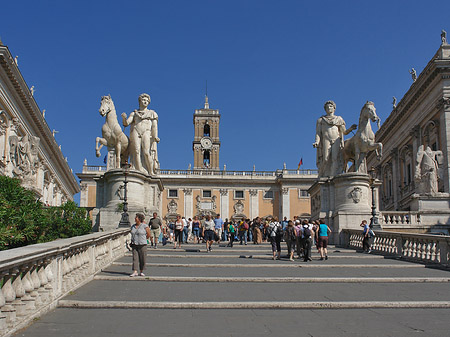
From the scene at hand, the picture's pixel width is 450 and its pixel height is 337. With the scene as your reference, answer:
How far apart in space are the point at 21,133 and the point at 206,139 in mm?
52859

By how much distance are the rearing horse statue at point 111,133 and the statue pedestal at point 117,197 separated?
1138mm

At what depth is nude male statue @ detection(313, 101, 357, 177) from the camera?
22992 millimetres

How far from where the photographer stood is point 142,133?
21547mm

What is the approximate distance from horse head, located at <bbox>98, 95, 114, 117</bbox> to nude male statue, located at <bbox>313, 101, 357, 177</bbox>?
9.72m

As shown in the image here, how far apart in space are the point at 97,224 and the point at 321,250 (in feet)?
32.4

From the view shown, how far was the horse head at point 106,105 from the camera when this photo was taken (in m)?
20.9

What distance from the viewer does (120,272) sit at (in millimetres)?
11305

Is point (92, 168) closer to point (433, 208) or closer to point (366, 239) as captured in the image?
point (433, 208)

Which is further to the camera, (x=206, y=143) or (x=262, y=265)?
(x=206, y=143)

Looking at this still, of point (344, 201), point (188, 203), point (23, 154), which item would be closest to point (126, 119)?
point (344, 201)

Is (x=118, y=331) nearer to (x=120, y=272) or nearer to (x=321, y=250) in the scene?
(x=120, y=272)

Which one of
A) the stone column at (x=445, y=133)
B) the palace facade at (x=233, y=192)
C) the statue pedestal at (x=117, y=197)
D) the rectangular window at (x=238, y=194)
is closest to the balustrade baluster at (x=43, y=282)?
the statue pedestal at (x=117, y=197)

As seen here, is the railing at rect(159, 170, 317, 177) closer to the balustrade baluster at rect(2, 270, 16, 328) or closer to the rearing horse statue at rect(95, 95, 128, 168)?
the rearing horse statue at rect(95, 95, 128, 168)

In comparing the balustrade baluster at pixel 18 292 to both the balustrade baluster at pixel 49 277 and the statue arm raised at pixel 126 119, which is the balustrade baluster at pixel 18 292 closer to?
the balustrade baluster at pixel 49 277
